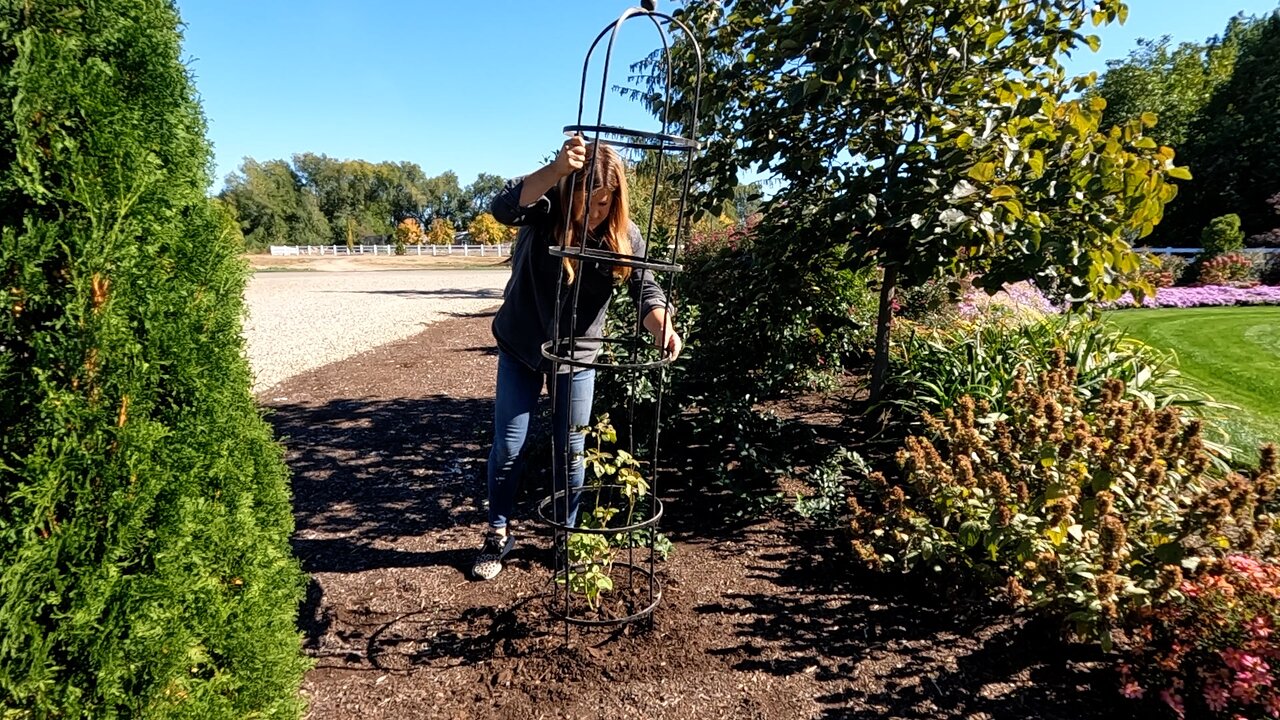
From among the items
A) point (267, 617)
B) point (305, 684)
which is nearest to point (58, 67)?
point (267, 617)

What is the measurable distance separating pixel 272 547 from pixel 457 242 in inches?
2723

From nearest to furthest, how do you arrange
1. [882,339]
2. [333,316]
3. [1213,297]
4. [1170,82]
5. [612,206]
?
[612,206], [882,339], [1213,297], [333,316], [1170,82]

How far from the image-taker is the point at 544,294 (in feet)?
7.76

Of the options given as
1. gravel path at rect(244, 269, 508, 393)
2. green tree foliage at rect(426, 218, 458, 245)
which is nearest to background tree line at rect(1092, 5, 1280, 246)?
gravel path at rect(244, 269, 508, 393)

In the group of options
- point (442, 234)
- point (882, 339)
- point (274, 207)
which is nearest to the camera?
point (882, 339)

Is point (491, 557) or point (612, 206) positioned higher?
point (612, 206)

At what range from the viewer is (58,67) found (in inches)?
43.3

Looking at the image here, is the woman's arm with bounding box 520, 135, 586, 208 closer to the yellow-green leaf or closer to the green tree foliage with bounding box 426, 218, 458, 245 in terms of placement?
the yellow-green leaf

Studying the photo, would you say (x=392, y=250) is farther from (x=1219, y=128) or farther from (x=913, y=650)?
(x=913, y=650)

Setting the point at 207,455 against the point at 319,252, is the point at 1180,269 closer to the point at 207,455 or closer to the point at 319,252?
the point at 207,455

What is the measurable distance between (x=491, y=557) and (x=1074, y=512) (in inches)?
93.2

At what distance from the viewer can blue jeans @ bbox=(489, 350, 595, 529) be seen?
8.09 ft

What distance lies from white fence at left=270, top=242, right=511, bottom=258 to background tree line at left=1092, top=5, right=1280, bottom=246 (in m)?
41.7

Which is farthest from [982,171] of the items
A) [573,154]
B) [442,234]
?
[442,234]
